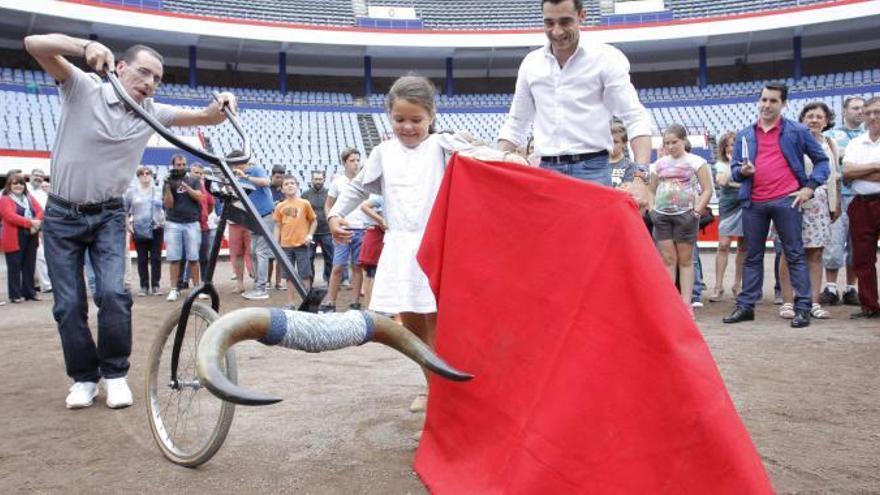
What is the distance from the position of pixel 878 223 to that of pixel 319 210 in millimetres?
5572

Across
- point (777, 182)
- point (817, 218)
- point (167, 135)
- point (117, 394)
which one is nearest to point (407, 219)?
point (167, 135)

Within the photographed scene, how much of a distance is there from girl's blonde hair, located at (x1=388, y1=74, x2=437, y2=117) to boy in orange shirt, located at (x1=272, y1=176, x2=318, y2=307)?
4530 mm

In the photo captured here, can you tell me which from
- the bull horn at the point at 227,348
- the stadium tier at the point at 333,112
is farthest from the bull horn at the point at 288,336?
the stadium tier at the point at 333,112

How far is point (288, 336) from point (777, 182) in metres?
4.53

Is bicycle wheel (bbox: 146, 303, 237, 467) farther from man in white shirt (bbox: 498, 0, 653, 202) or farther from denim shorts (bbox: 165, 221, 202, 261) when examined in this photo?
denim shorts (bbox: 165, 221, 202, 261)

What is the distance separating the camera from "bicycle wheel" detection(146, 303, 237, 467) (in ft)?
8.61

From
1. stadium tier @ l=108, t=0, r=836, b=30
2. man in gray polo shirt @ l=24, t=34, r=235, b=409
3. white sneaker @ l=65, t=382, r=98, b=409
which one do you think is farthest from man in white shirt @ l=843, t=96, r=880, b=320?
stadium tier @ l=108, t=0, r=836, b=30

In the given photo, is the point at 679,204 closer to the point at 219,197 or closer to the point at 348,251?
the point at 348,251

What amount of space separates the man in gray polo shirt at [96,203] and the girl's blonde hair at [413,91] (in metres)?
0.90

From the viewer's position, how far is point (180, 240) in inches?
318

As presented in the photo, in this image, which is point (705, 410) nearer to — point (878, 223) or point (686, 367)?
point (686, 367)

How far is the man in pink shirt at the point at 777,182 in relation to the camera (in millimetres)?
5062

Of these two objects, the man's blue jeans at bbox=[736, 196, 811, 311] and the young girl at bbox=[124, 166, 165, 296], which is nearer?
the man's blue jeans at bbox=[736, 196, 811, 311]

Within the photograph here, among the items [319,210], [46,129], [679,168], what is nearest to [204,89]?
[46,129]
